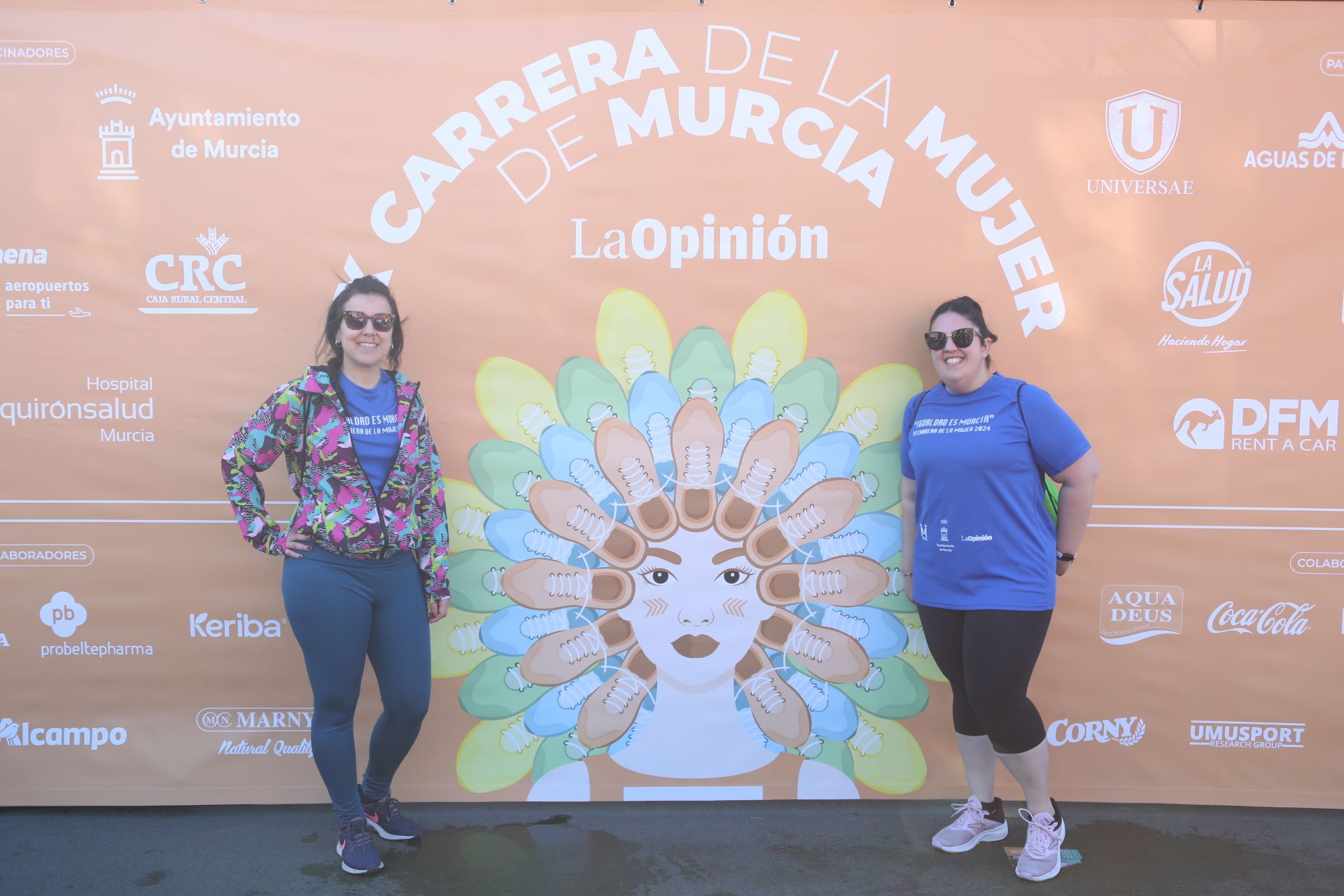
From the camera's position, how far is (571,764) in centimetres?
317

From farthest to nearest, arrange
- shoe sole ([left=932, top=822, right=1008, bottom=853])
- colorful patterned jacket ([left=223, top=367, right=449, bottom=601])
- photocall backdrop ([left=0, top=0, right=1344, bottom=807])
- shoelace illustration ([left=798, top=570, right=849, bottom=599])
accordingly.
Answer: shoelace illustration ([left=798, top=570, right=849, bottom=599]), photocall backdrop ([left=0, top=0, right=1344, bottom=807]), shoe sole ([left=932, top=822, right=1008, bottom=853]), colorful patterned jacket ([left=223, top=367, right=449, bottom=601])

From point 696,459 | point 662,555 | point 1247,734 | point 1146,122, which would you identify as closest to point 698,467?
point 696,459

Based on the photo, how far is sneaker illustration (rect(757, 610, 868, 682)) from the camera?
316 centimetres

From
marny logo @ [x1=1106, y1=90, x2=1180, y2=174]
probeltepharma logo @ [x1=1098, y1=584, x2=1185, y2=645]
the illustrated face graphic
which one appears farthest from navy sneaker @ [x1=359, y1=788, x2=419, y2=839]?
marny logo @ [x1=1106, y1=90, x2=1180, y2=174]

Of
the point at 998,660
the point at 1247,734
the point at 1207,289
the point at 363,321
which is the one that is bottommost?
the point at 1247,734

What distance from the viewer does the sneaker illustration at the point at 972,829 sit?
2.87 meters

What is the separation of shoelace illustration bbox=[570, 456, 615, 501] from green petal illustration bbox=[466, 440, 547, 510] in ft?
0.36

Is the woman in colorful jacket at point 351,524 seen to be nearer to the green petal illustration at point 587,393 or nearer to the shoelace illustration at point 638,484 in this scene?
the green petal illustration at point 587,393

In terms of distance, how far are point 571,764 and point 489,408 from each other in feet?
4.29

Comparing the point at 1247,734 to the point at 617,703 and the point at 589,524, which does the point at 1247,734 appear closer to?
the point at 617,703

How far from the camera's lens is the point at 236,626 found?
315 centimetres

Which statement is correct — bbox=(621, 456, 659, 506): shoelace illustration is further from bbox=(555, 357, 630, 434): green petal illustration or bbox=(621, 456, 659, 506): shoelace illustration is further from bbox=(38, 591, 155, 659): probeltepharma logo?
bbox=(38, 591, 155, 659): probeltepharma logo

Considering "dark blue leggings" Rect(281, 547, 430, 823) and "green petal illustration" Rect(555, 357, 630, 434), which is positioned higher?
"green petal illustration" Rect(555, 357, 630, 434)

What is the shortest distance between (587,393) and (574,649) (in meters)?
0.91
